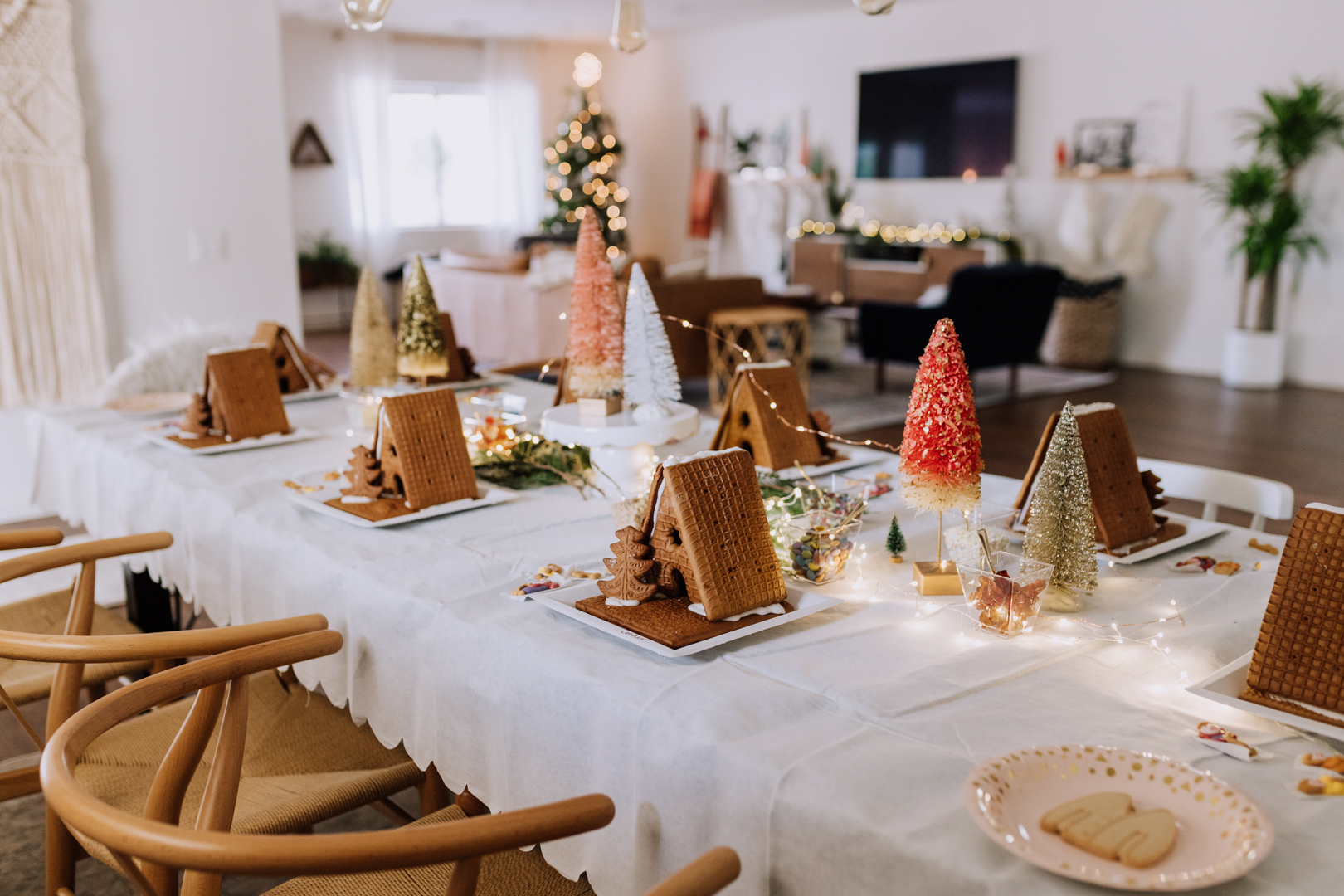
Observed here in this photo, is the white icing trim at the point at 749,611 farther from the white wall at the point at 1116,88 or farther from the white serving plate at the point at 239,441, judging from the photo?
the white wall at the point at 1116,88

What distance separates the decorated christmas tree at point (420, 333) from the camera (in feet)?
8.09

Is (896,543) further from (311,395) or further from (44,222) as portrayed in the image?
(44,222)

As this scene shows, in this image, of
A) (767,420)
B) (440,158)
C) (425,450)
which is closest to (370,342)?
(425,450)

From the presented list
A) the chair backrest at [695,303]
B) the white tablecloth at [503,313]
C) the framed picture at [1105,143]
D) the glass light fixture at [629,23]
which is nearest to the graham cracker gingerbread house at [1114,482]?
the glass light fixture at [629,23]

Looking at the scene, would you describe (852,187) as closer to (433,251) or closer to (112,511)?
(433,251)

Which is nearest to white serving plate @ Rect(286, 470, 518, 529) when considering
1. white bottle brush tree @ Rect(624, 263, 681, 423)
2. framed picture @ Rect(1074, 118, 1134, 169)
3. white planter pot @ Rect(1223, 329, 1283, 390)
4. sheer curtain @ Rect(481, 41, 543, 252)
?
white bottle brush tree @ Rect(624, 263, 681, 423)

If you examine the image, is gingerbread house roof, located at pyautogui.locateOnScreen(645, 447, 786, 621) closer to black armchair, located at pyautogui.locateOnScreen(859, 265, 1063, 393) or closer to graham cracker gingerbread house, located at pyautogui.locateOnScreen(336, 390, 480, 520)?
graham cracker gingerbread house, located at pyautogui.locateOnScreen(336, 390, 480, 520)

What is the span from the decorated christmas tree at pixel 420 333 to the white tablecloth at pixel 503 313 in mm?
4409

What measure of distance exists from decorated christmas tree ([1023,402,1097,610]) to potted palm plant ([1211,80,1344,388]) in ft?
21.5

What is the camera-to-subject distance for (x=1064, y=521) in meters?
1.41

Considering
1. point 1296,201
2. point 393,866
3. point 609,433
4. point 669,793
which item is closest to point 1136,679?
point 669,793

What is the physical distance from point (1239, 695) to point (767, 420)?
100 cm

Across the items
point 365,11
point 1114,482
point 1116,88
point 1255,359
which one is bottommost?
point 1255,359

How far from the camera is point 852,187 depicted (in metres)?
10.1
